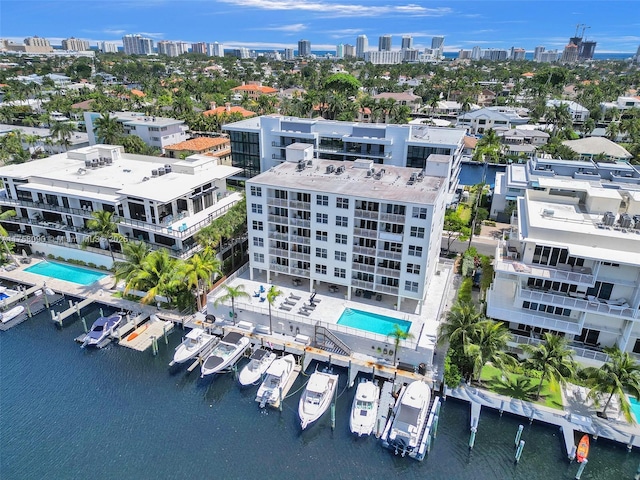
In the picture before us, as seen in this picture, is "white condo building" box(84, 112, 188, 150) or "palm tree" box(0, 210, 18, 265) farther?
"white condo building" box(84, 112, 188, 150)

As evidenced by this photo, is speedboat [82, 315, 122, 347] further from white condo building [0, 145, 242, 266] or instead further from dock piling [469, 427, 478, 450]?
dock piling [469, 427, 478, 450]

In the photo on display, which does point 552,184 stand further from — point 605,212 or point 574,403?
point 574,403

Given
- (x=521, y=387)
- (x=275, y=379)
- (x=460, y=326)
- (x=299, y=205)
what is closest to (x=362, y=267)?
(x=299, y=205)

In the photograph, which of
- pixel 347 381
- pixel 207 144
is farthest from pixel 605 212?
pixel 207 144

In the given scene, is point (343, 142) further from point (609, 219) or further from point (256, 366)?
point (256, 366)

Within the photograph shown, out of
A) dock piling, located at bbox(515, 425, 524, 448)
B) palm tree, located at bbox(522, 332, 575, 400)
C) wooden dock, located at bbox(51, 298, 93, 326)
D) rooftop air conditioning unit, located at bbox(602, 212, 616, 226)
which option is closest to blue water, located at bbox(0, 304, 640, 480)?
dock piling, located at bbox(515, 425, 524, 448)
